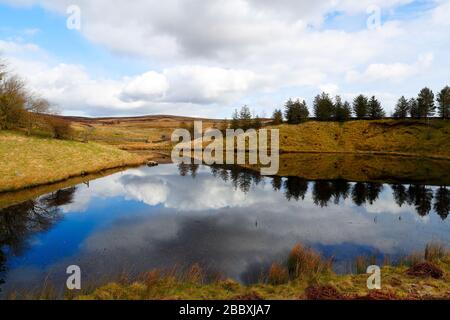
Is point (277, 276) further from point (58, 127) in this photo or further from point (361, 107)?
point (361, 107)

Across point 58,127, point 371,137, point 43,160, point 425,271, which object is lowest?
point 425,271

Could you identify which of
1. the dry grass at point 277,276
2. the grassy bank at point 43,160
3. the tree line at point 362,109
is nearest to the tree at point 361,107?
the tree line at point 362,109

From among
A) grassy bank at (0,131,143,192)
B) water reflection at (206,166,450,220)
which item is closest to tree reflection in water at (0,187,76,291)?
grassy bank at (0,131,143,192)

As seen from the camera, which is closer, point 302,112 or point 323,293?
point 323,293

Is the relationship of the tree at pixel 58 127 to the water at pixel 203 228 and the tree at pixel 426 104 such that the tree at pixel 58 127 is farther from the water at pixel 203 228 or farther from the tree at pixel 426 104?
the tree at pixel 426 104

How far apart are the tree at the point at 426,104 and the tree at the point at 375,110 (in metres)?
13.0

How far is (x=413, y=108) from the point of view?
111125mm

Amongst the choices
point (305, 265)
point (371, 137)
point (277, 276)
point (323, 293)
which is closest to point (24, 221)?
point (277, 276)

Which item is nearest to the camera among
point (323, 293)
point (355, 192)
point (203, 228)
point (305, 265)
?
point (323, 293)

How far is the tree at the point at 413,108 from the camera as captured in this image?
4343 inches

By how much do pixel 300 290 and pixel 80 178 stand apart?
4133 cm

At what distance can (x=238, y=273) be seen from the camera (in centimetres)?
1574

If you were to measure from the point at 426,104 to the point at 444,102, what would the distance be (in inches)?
213
